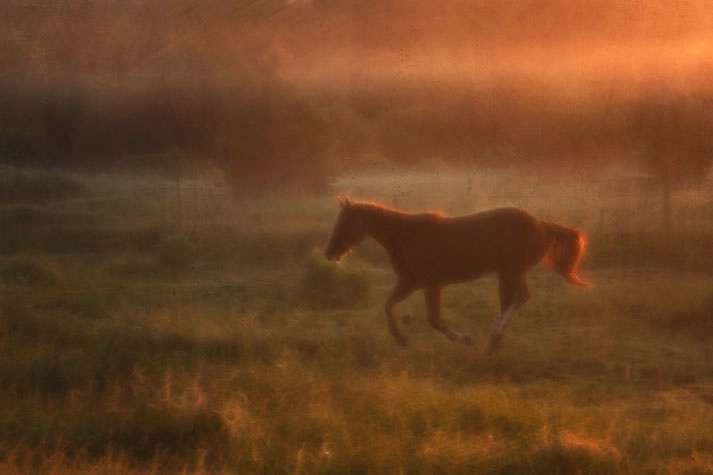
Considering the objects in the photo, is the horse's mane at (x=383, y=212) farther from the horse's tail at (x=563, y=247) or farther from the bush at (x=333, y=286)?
the bush at (x=333, y=286)

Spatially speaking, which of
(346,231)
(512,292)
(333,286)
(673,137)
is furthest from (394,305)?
(673,137)

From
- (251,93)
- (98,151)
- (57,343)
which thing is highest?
(251,93)

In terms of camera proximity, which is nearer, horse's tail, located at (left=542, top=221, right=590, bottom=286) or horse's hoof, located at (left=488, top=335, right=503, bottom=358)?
horse's hoof, located at (left=488, top=335, right=503, bottom=358)

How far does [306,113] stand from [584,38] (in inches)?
273

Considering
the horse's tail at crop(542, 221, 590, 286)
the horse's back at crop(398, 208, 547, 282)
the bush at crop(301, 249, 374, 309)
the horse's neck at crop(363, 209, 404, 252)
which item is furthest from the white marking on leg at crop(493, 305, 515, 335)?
the bush at crop(301, 249, 374, 309)

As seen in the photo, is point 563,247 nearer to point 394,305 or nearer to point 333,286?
point 394,305

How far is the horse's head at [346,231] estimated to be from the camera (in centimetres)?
1005

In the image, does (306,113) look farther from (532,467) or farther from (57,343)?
(532,467)

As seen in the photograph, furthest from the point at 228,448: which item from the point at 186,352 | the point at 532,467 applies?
the point at 186,352

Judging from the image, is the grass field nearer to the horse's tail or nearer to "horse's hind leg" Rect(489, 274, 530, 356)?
"horse's hind leg" Rect(489, 274, 530, 356)

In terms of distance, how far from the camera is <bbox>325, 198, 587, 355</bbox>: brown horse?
991 cm

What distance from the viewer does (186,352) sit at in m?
9.49

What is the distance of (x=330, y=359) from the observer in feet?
29.3

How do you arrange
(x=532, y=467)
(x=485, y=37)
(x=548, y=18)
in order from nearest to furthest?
(x=532, y=467) < (x=548, y=18) < (x=485, y=37)
